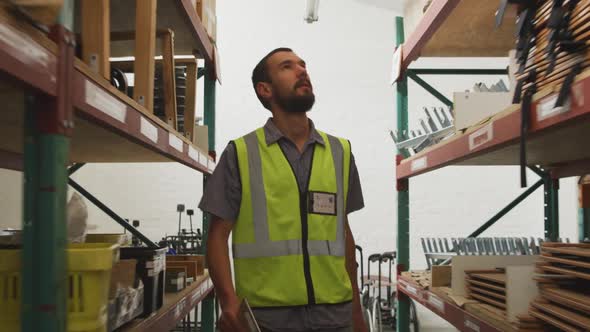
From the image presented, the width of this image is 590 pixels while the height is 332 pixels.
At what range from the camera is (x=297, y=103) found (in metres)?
2.28

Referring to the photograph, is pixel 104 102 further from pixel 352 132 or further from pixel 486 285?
pixel 352 132

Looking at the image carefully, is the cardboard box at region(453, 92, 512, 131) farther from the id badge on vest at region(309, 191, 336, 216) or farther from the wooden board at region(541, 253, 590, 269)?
the wooden board at region(541, 253, 590, 269)

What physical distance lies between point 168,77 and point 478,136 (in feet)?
4.53

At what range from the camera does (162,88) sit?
2398 mm

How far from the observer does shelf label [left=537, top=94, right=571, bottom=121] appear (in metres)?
1.23

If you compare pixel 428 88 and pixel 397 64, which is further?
pixel 428 88

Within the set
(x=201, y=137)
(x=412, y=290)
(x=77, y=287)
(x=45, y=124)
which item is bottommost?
(x=412, y=290)

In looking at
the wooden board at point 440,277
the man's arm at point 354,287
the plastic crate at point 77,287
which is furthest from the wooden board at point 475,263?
the plastic crate at point 77,287

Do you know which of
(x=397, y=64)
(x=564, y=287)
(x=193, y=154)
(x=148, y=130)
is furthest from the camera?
(x=397, y=64)

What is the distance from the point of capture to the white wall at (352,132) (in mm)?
7230

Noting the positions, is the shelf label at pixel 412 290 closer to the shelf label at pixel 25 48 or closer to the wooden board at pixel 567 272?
the wooden board at pixel 567 272

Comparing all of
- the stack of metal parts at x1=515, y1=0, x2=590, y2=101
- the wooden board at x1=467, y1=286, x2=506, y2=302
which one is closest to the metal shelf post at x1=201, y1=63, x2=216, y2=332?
the wooden board at x1=467, y1=286, x2=506, y2=302

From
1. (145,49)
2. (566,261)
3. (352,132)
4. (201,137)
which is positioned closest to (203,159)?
(201,137)

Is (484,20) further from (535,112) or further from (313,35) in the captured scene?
(313,35)
